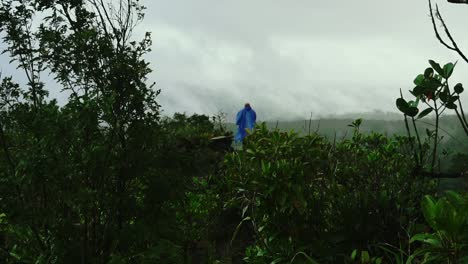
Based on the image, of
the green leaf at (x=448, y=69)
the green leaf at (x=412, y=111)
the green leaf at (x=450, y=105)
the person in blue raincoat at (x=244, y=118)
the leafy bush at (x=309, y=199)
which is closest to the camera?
the green leaf at (x=448, y=69)

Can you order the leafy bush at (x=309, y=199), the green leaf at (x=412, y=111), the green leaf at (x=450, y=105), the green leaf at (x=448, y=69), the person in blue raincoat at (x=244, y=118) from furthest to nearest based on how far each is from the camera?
the person in blue raincoat at (x=244, y=118) < the leafy bush at (x=309, y=199) < the green leaf at (x=412, y=111) < the green leaf at (x=450, y=105) < the green leaf at (x=448, y=69)

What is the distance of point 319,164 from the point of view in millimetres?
4574

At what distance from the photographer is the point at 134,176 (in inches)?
189

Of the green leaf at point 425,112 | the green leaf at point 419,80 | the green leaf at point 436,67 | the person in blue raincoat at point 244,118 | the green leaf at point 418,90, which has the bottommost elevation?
the green leaf at point 425,112

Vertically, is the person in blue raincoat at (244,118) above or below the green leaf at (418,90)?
above

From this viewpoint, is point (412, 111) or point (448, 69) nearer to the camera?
point (448, 69)

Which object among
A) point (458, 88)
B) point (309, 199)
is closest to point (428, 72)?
point (458, 88)

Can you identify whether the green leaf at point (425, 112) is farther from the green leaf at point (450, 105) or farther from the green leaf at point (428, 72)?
the green leaf at point (428, 72)

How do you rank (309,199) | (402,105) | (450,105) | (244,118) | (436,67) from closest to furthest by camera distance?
(436,67) → (450,105) → (402,105) → (309,199) → (244,118)

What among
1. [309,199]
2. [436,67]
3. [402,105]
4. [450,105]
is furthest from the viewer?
[309,199]

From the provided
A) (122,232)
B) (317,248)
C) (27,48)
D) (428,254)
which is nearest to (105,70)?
(27,48)

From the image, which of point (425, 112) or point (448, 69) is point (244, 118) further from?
point (448, 69)

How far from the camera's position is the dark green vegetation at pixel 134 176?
4.14 meters

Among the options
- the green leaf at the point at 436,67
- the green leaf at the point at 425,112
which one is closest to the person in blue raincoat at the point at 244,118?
the green leaf at the point at 425,112
